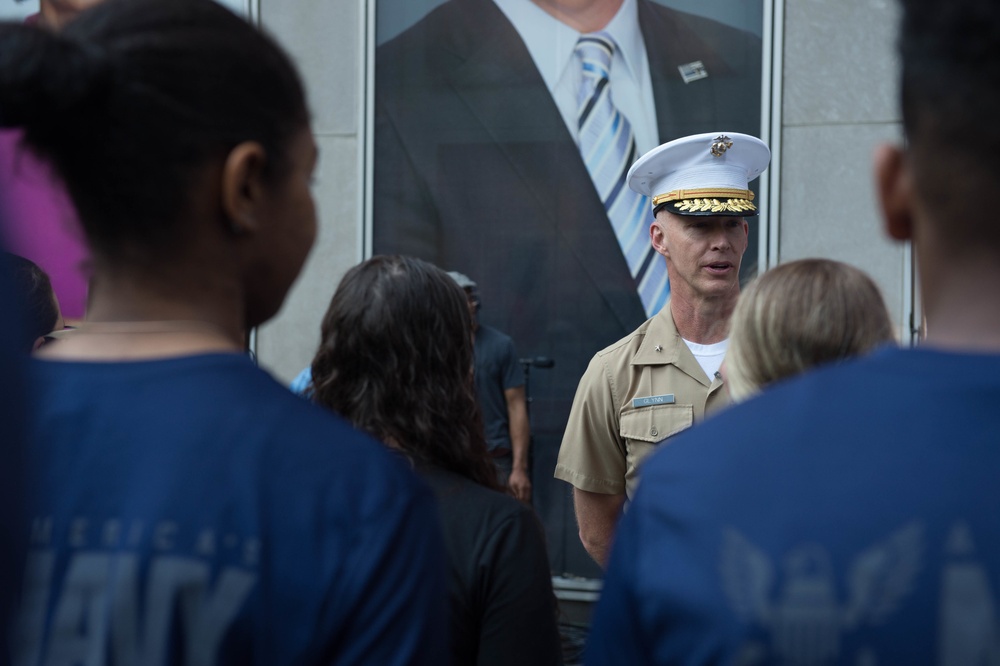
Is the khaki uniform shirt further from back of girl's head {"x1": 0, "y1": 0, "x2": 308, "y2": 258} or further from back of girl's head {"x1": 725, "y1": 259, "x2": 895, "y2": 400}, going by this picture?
back of girl's head {"x1": 0, "y1": 0, "x2": 308, "y2": 258}

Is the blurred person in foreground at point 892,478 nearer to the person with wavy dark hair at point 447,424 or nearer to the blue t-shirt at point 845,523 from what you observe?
the blue t-shirt at point 845,523

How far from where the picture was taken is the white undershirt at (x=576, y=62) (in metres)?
6.03

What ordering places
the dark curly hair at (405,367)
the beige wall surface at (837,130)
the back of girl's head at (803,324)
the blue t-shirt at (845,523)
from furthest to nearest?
the beige wall surface at (837,130) → the dark curly hair at (405,367) → the back of girl's head at (803,324) → the blue t-shirt at (845,523)

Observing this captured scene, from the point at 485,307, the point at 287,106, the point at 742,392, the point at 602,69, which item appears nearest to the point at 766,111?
the point at 602,69

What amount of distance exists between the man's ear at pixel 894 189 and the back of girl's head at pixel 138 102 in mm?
643

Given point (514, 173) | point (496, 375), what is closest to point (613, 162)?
point (514, 173)

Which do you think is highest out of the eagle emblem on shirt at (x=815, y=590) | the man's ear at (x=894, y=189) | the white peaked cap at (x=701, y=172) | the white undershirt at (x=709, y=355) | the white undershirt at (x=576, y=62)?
the white undershirt at (x=576, y=62)

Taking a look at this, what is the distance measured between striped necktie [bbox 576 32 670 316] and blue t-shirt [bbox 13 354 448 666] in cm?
499

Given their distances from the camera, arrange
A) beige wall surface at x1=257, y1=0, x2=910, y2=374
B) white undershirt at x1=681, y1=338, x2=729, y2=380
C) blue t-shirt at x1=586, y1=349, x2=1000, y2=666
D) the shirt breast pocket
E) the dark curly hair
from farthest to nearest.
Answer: beige wall surface at x1=257, y1=0, x2=910, y2=374 < white undershirt at x1=681, y1=338, x2=729, y2=380 < the shirt breast pocket < the dark curly hair < blue t-shirt at x1=586, y1=349, x2=1000, y2=666

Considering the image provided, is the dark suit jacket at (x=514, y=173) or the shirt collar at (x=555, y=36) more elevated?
the shirt collar at (x=555, y=36)

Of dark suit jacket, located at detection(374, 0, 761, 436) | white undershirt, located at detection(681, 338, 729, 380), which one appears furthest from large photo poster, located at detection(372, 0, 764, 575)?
white undershirt, located at detection(681, 338, 729, 380)

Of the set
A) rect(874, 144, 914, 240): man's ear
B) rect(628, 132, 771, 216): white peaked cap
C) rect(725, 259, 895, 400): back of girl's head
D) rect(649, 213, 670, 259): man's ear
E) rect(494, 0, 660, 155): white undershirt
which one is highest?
rect(494, 0, 660, 155): white undershirt

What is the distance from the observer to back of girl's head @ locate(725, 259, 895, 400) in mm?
1855

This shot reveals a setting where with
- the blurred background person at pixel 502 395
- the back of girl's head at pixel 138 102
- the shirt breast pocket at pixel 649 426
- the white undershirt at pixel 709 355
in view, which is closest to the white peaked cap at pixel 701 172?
the white undershirt at pixel 709 355
